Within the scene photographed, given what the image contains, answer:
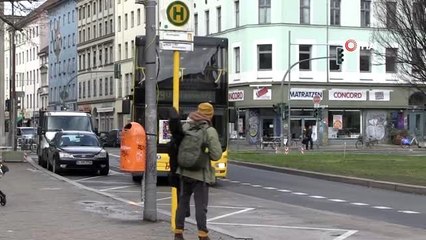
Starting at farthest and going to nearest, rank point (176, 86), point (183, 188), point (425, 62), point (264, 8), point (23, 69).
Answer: point (23, 69), point (264, 8), point (425, 62), point (176, 86), point (183, 188)

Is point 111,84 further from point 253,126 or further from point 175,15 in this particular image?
point 175,15

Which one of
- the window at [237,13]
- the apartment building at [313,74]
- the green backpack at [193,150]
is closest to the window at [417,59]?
the green backpack at [193,150]

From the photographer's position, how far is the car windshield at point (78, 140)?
82.2ft

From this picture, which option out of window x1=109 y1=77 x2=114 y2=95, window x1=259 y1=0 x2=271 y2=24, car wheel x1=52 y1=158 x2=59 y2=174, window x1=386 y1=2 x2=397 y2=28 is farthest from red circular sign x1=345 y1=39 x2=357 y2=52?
window x1=109 y1=77 x2=114 y2=95

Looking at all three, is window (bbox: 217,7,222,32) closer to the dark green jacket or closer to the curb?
the curb

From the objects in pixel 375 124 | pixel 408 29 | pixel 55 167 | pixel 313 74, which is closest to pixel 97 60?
pixel 313 74

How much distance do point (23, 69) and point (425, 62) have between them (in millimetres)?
101910

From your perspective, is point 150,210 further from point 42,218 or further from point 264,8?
point 264,8

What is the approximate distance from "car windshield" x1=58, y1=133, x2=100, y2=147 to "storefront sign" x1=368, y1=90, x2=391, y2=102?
114ft

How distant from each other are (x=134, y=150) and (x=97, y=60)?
3113 inches

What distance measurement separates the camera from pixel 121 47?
80.8 m

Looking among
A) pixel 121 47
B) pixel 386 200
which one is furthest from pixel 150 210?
pixel 121 47

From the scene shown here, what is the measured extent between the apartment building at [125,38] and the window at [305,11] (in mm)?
24320

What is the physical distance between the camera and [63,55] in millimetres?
102688
